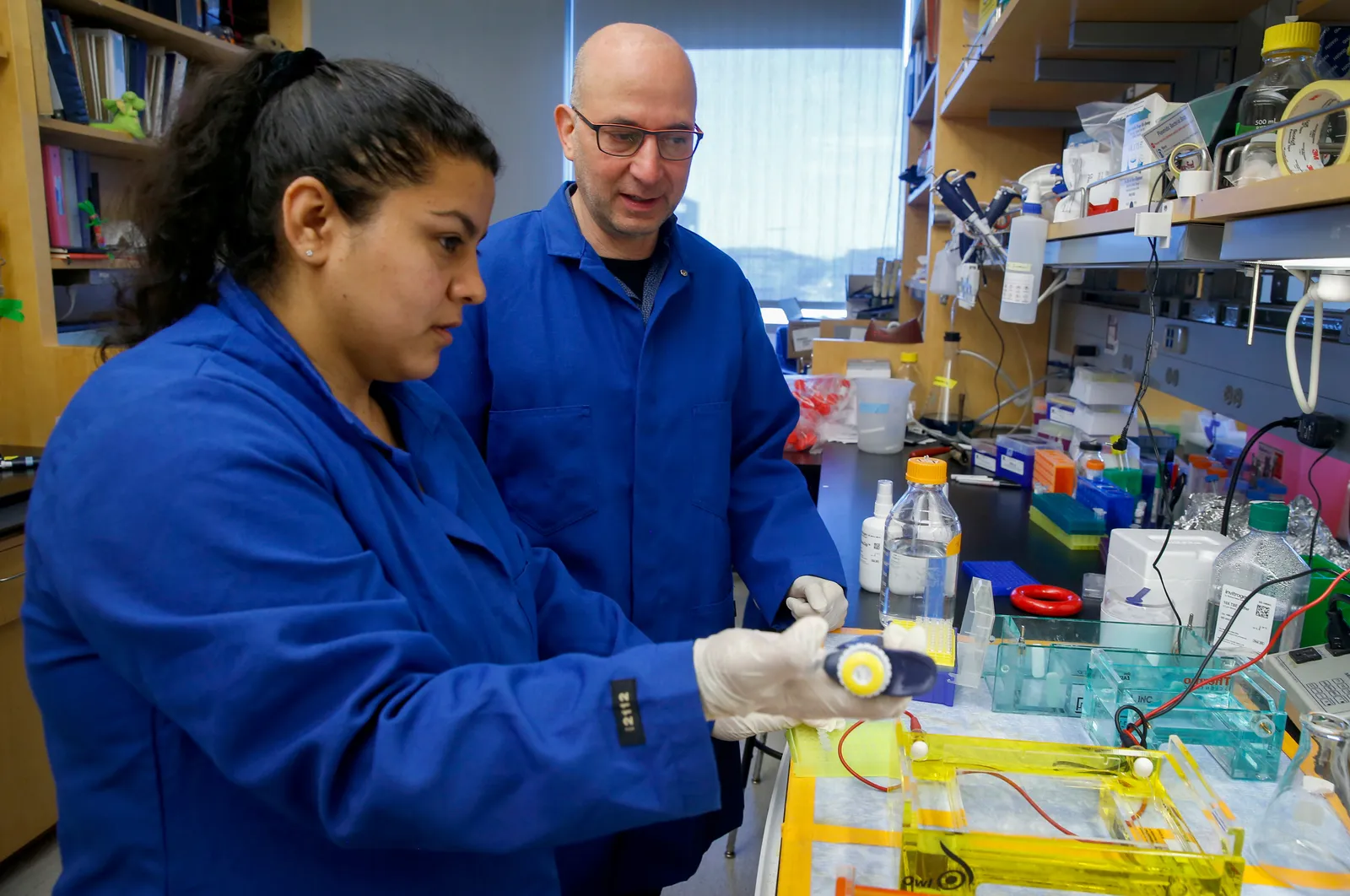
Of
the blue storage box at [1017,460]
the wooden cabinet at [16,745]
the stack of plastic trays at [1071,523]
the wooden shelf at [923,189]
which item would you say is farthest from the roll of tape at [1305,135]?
the wooden cabinet at [16,745]

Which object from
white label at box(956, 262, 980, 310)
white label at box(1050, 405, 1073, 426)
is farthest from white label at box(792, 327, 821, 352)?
white label at box(1050, 405, 1073, 426)

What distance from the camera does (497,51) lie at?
605 cm

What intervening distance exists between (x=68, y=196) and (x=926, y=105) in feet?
11.3

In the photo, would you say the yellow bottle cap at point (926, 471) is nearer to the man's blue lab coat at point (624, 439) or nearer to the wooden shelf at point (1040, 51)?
the man's blue lab coat at point (624, 439)

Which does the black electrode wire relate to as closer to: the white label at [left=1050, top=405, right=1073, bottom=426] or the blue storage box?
the blue storage box

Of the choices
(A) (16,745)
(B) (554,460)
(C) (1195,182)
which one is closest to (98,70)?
(A) (16,745)

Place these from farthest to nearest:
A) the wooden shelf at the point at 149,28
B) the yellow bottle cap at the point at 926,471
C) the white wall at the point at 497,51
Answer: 1. the white wall at the point at 497,51
2. the wooden shelf at the point at 149,28
3. the yellow bottle cap at the point at 926,471

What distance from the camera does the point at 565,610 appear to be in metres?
1.15

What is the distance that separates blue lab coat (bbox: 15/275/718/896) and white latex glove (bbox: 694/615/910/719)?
3cm

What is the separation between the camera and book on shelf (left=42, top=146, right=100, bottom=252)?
2.62 m

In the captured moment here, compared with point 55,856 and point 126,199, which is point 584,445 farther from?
point 55,856

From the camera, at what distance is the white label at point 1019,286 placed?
219 centimetres

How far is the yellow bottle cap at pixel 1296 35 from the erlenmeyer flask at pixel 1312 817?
0.81 m

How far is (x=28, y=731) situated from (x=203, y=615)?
2040 mm
